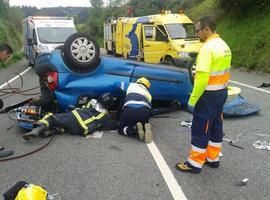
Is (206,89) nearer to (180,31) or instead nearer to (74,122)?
(74,122)

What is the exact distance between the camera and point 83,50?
715 centimetres

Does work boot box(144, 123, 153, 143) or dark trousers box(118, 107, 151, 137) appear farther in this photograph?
dark trousers box(118, 107, 151, 137)

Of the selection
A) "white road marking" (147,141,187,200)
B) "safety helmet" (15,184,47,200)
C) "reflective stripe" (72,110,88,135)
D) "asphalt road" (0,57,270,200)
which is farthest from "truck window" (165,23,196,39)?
"safety helmet" (15,184,47,200)

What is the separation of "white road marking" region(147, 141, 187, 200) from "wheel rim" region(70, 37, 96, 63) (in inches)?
82.0

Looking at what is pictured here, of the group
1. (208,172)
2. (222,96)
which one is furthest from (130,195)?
(222,96)

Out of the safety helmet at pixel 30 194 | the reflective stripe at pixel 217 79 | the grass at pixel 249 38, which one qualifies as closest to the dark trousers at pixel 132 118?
the reflective stripe at pixel 217 79

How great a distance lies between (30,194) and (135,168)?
169cm

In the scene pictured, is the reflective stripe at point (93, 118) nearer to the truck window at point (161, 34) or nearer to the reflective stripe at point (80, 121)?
the reflective stripe at point (80, 121)

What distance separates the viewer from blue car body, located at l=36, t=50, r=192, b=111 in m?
7.03

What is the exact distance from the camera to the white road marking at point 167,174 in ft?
14.1

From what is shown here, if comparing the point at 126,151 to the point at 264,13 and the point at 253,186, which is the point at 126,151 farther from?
the point at 264,13

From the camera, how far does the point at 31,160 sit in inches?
213

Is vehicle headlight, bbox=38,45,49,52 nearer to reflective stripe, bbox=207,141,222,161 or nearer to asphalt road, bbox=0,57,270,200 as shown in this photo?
asphalt road, bbox=0,57,270,200

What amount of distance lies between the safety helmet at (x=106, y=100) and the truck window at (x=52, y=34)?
408 inches
